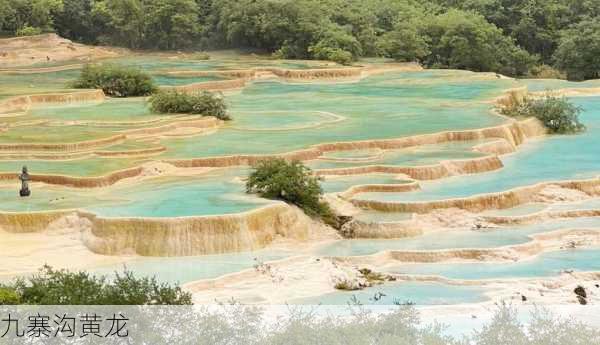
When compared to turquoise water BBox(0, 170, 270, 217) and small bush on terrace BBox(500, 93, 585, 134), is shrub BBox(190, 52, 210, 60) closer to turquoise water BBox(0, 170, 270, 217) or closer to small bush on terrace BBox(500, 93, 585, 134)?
small bush on terrace BBox(500, 93, 585, 134)

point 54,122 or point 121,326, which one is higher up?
point 121,326

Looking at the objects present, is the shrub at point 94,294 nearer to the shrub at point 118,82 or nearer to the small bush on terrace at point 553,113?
the small bush on terrace at point 553,113

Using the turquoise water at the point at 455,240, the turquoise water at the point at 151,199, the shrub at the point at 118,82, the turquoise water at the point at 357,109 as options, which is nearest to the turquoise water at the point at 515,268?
the turquoise water at the point at 455,240

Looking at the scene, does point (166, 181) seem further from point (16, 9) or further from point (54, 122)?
point (16, 9)

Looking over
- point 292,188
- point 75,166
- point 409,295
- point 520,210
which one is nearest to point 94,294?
point 409,295

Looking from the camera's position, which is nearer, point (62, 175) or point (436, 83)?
point (62, 175)

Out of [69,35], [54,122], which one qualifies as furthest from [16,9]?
[54,122]

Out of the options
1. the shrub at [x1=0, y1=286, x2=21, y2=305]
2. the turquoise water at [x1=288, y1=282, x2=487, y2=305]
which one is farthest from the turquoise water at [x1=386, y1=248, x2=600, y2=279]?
the shrub at [x1=0, y1=286, x2=21, y2=305]
